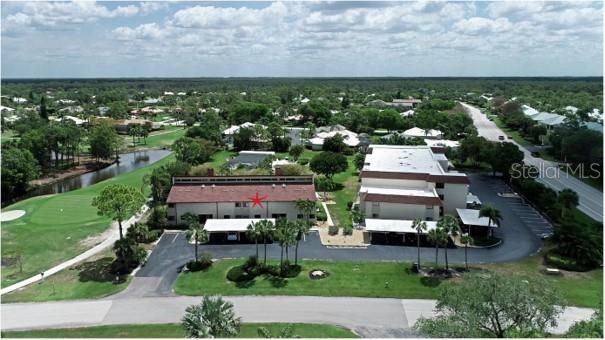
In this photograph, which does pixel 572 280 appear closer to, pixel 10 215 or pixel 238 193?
pixel 238 193

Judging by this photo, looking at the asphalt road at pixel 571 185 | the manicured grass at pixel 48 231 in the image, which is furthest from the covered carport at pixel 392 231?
the manicured grass at pixel 48 231

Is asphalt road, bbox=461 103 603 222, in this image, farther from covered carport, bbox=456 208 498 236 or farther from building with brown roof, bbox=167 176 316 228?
building with brown roof, bbox=167 176 316 228

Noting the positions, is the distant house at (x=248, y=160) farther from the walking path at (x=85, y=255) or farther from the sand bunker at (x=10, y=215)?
the sand bunker at (x=10, y=215)

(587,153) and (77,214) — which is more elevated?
(587,153)

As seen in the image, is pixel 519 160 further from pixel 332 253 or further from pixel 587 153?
pixel 332 253

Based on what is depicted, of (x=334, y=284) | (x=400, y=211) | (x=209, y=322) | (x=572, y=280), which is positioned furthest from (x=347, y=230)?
(x=209, y=322)

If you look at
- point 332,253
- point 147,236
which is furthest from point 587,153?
point 147,236
